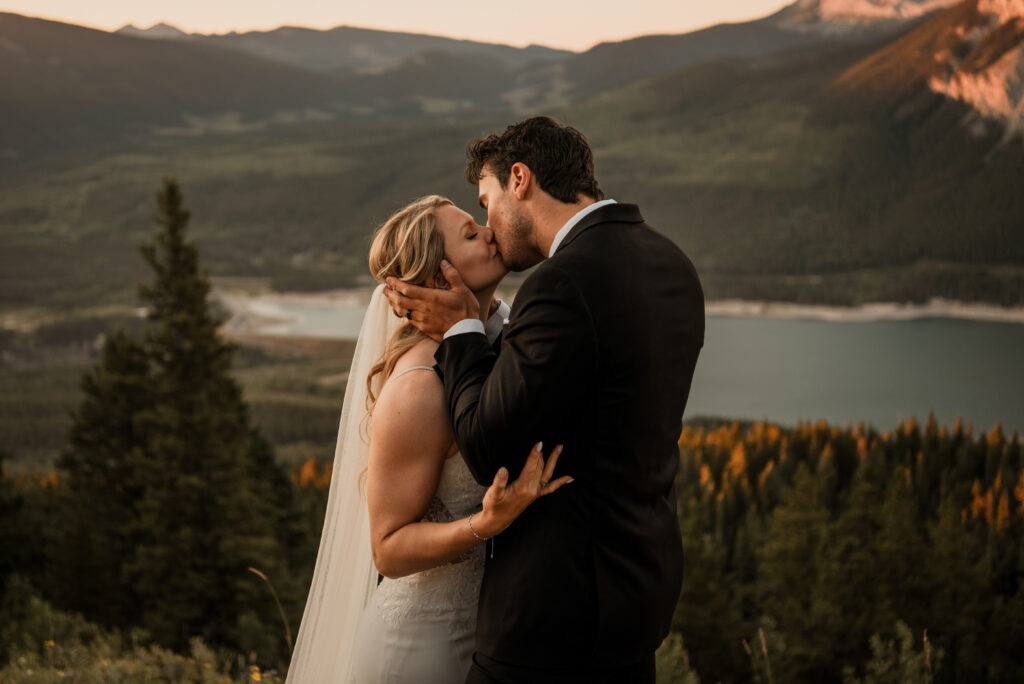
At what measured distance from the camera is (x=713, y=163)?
568 feet

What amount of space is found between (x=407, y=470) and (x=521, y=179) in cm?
108

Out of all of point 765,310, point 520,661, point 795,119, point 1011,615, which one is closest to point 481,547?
point 520,661

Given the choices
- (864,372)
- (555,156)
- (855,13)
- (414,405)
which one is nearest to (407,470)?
(414,405)

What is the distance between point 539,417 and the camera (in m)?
2.61

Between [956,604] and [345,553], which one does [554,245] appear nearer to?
[345,553]

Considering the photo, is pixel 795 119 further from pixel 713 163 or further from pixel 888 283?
pixel 888 283

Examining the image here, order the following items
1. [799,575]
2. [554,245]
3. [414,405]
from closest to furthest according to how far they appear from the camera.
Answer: [554,245], [414,405], [799,575]

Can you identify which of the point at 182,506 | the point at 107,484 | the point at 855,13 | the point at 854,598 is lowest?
the point at 854,598

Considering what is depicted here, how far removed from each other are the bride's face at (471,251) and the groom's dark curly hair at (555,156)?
0.45 metres

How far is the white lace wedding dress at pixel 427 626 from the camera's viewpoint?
11.9 feet

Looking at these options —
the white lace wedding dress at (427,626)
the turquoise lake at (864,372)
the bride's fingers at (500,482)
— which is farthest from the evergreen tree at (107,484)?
the turquoise lake at (864,372)

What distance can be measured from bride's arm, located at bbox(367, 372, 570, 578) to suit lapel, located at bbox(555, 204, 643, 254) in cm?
76

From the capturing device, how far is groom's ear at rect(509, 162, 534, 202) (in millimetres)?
3117

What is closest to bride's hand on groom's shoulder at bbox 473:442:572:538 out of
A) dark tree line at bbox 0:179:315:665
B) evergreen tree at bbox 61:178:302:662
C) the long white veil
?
the long white veil
